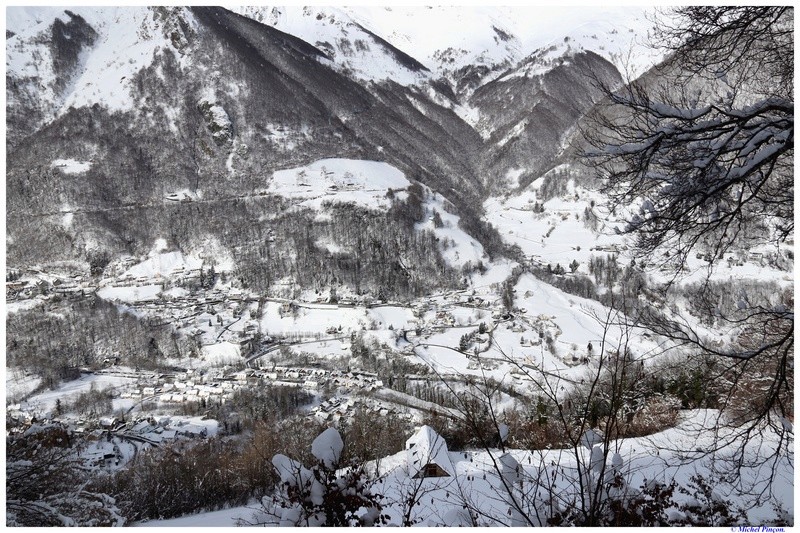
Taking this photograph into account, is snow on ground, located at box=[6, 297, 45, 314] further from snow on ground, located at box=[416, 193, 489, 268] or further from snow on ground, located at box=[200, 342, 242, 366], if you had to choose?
snow on ground, located at box=[416, 193, 489, 268]

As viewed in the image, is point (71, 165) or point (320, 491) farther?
point (71, 165)

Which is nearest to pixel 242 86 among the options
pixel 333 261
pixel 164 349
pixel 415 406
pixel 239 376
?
pixel 333 261

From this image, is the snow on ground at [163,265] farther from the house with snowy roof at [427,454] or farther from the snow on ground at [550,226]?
the house with snowy roof at [427,454]

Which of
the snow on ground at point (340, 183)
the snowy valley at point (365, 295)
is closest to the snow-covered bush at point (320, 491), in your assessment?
the snowy valley at point (365, 295)

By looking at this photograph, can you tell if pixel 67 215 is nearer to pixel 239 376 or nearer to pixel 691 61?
pixel 239 376

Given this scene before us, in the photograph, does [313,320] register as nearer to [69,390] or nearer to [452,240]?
[69,390]

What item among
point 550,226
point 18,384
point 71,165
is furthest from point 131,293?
point 550,226
